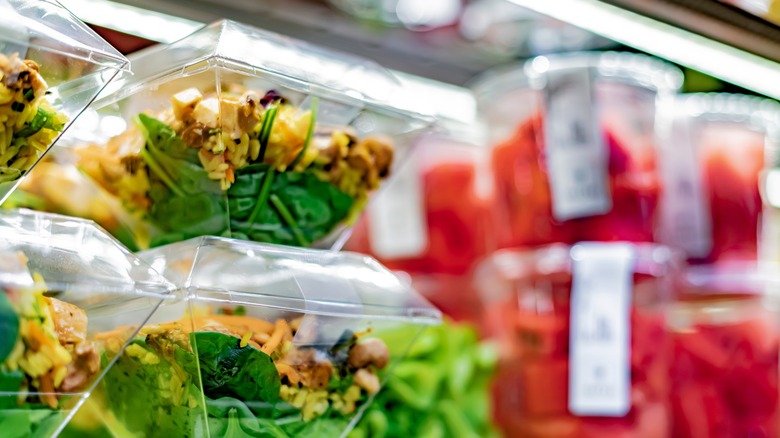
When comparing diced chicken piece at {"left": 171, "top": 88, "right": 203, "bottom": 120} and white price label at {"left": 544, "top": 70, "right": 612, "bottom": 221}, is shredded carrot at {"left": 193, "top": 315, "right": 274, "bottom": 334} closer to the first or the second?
diced chicken piece at {"left": 171, "top": 88, "right": 203, "bottom": 120}

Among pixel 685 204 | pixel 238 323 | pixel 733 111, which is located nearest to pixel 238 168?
pixel 238 323

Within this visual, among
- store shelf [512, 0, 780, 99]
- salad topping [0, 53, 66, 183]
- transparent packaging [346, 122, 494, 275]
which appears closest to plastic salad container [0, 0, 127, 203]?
salad topping [0, 53, 66, 183]

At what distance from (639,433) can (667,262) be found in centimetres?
25

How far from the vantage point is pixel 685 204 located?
4.55ft

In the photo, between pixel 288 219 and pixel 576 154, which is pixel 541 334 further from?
pixel 288 219

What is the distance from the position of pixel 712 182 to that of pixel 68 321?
3.57 ft

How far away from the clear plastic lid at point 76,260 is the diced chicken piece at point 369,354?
0.61 ft

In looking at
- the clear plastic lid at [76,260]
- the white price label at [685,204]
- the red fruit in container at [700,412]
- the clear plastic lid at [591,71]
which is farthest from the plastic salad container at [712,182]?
the clear plastic lid at [76,260]

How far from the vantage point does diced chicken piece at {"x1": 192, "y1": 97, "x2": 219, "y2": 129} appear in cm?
73

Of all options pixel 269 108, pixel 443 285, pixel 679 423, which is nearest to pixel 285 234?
pixel 269 108

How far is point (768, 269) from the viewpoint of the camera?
54.6 inches

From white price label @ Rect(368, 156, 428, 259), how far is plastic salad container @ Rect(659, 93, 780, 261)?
39 cm

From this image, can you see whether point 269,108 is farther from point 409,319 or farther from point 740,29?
point 740,29

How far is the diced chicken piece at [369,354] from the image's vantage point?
2.59 ft
